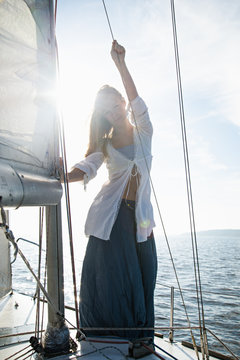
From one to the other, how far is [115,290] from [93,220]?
0.43 meters

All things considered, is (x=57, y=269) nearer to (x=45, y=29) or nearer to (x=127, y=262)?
(x=127, y=262)

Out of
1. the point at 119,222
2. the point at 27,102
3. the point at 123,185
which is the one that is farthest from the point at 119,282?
the point at 27,102

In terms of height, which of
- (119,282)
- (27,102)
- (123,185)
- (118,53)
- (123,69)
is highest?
(118,53)

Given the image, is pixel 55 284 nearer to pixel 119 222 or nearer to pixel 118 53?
pixel 119 222

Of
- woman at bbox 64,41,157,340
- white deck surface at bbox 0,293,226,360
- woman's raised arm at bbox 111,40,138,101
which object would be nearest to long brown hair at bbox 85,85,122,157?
woman at bbox 64,41,157,340

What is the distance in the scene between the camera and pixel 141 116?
1.61 m

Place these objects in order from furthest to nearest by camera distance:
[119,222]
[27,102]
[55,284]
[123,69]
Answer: [119,222]
[123,69]
[55,284]
[27,102]

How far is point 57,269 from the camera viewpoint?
4.47 ft

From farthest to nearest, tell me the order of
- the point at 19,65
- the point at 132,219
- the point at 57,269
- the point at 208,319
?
the point at 208,319 → the point at 132,219 → the point at 57,269 → the point at 19,65

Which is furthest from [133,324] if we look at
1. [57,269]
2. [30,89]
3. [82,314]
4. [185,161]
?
[30,89]

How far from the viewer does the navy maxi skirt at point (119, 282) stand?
5.22 ft

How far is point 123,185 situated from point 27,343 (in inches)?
45.1

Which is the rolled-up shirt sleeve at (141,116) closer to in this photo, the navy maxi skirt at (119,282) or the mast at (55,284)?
the navy maxi skirt at (119,282)

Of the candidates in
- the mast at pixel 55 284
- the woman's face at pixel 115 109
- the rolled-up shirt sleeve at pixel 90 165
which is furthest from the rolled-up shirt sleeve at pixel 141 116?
the mast at pixel 55 284
